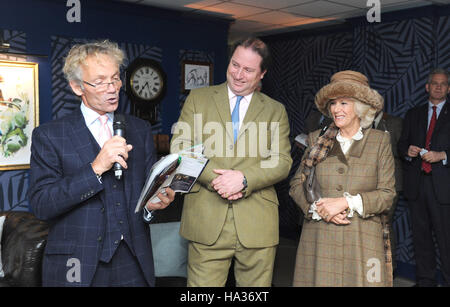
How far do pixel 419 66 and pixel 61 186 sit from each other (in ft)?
15.8

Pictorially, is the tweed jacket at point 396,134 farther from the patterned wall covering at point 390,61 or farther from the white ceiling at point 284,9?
the white ceiling at point 284,9

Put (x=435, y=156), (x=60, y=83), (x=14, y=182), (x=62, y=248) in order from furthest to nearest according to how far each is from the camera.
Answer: (x=60, y=83)
(x=14, y=182)
(x=435, y=156)
(x=62, y=248)

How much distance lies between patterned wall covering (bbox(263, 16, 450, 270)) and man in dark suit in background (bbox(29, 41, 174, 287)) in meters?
4.43

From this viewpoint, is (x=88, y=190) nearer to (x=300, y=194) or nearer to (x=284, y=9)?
(x=300, y=194)

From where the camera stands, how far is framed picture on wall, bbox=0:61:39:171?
15.4 feet

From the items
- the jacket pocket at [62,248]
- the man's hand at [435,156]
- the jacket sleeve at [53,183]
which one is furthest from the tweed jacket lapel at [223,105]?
the man's hand at [435,156]

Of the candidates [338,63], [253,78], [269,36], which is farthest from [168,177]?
[269,36]

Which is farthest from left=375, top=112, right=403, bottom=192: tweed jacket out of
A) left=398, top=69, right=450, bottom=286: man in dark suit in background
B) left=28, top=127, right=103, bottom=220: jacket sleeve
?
left=28, top=127, right=103, bottom=220: jacket sleeve

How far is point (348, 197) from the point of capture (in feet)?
7.50

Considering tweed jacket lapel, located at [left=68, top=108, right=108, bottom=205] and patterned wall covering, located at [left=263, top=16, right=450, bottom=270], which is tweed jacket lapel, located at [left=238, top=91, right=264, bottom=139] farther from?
patterned wall covering, located at [left=263, top=16, right=450, bottom=270]

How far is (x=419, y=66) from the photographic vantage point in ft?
17.7

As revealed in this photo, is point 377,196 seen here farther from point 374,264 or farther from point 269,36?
point 269,36

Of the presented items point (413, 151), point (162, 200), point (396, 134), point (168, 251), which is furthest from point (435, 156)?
point (162, 200)

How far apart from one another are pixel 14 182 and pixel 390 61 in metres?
4.55
